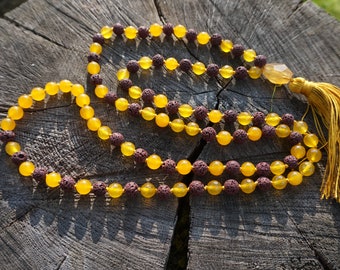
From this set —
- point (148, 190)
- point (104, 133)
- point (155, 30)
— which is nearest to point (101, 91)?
point (104, 133)

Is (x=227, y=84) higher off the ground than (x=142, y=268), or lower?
higher

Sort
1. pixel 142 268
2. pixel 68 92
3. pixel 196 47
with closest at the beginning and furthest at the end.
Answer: pixel 142 268 → pixel 68 92 → pixel 196 47

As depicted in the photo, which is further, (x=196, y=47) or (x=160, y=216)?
(x=196, y=47)

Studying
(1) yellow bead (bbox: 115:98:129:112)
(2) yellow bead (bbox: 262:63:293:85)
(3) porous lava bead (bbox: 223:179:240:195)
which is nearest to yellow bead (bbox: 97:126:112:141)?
(1) yellow bead (bbox: 115:98:129:112)

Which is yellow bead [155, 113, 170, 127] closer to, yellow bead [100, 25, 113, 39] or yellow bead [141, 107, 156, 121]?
yellow bead [141, 107, 156, 121]

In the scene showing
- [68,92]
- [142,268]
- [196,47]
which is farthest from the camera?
[196,47]

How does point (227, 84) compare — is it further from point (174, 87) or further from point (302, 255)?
point (302, 255)

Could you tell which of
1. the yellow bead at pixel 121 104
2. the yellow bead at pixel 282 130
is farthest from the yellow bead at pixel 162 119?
the yellow bead at pixel 282 130

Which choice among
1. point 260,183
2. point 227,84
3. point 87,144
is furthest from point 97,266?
point 227,84
